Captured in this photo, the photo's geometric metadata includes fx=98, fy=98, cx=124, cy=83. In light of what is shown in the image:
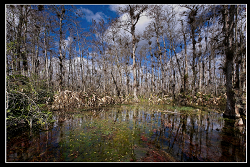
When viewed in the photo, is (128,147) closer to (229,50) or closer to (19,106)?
(19,106)

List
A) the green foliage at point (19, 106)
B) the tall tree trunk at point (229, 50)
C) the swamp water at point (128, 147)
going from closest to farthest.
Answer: the swamp water at point (128, 147) < the green foliage at point (19, 106) < the tall tree trunk at point (229, 50)

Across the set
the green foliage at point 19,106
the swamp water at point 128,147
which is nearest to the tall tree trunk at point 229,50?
the swamp water at point 128,147

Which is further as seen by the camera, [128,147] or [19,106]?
[19,106]

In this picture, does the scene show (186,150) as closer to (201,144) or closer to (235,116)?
(201,144)

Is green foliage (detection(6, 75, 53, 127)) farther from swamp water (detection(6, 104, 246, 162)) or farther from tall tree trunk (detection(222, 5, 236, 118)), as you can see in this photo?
tall tree trunk (detection(222, 5, 236, 118))

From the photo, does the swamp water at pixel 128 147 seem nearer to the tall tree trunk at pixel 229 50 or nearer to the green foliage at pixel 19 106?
the green foliage at pixel 19 106

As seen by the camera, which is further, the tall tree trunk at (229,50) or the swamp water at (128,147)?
the tall tree trunk at (229,50)

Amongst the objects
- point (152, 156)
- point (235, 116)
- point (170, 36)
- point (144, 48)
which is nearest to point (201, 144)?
point (152, 156)

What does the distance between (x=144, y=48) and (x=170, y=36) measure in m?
12.8

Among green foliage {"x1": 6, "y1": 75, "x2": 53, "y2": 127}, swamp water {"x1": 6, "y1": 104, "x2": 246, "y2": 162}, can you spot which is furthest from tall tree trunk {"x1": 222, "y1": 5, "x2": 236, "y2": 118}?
green foliage {"x1": 6, "y1": 75, "x2": 53, "y2": 127}

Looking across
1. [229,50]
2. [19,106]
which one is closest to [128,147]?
[19,106]

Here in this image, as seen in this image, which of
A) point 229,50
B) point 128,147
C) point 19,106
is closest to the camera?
point 128,147

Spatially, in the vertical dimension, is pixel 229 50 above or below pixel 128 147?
above
